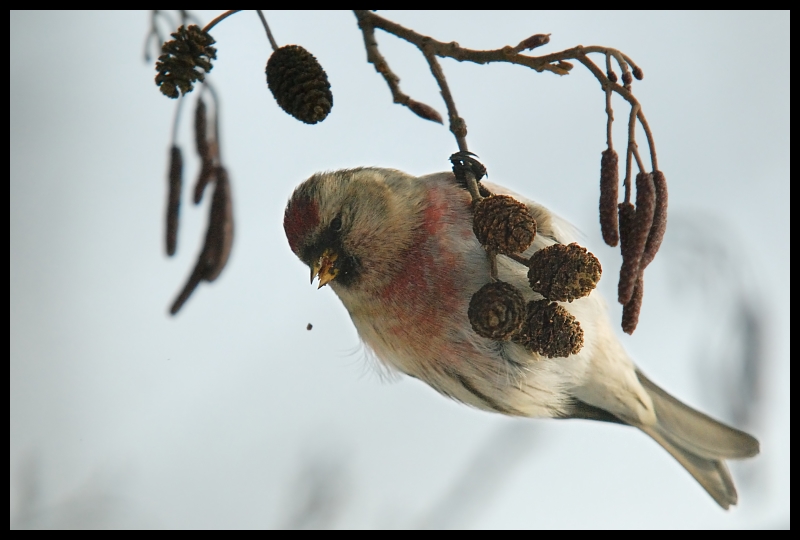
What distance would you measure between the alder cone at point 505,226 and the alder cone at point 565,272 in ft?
0.08

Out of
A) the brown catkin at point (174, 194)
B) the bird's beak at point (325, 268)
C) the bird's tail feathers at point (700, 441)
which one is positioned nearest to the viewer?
the brown catkin at point (174, 194)

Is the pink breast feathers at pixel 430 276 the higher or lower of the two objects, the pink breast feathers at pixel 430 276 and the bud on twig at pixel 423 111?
the lower

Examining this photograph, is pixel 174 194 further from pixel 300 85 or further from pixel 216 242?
pixel 300 85

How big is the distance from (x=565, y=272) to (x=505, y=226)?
0.07 m

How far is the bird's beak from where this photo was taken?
87 centimetres

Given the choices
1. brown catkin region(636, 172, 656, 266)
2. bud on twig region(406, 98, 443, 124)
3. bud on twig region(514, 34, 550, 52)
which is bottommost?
brown catkin region(636, 172, 656, 266)

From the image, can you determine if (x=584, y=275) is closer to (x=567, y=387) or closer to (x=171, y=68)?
(x=171, y=68)

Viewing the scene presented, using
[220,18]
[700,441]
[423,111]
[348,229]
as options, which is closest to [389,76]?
[423,111]

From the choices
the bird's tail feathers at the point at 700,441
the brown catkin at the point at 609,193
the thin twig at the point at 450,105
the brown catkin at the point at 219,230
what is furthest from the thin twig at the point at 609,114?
the bird's tail feathers at the point at 700,441

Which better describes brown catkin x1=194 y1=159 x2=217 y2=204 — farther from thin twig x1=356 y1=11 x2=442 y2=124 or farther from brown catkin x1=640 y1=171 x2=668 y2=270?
brown catkin x1=640 y1=171 x2=668 y2=270

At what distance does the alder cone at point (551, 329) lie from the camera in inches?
27.0

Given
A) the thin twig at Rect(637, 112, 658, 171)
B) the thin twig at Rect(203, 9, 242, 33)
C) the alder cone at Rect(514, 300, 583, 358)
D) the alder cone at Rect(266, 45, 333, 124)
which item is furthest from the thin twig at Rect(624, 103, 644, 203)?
the thin twig at Rect(203, 9, 242, 33)

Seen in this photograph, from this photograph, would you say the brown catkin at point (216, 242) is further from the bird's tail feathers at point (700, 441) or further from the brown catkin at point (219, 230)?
the bird's tail feathers at point (700, 441)

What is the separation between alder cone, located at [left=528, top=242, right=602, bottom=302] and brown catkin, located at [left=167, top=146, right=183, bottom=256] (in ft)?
1.15
